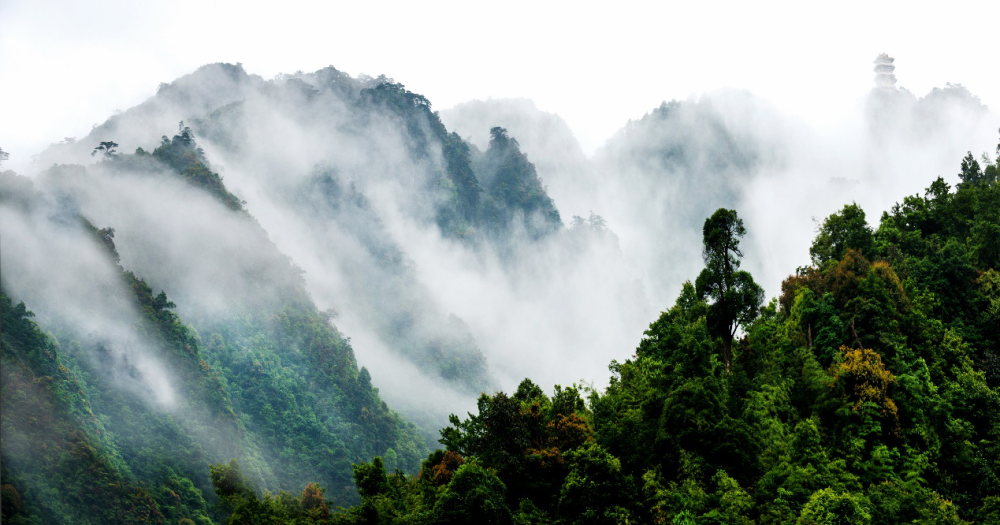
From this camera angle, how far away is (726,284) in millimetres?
31281

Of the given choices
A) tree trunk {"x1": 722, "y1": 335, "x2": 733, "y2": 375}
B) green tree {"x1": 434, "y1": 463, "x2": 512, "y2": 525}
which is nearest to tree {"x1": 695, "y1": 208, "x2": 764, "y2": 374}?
tree trunk {"x1": 722, "y1": 335, "x2": 733, "y2": 375}

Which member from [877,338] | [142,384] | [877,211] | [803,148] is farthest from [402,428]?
[803,148]

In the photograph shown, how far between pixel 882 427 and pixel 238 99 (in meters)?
141

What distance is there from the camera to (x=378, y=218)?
13850 centimetres

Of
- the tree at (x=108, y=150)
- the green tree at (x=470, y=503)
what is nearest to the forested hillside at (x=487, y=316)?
the green tree at (x=470, y=503)

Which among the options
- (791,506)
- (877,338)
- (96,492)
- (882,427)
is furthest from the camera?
(96,492)

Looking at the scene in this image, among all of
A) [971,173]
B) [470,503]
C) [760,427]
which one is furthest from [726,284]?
[971,173]

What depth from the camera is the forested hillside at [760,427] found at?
80.1 feet

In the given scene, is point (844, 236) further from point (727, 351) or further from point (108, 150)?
point (108, 150)

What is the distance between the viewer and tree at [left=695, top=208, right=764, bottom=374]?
3078 cm

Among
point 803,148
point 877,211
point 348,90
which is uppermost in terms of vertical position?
point 348,90

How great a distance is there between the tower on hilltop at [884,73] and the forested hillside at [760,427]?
386 feet

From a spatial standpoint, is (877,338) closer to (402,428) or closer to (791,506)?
(791,506)

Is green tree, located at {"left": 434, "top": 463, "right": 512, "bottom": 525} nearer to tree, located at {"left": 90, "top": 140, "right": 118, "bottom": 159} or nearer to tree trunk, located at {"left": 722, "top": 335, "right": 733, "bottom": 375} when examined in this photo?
tree trunk, located at {"left": 722, "top": 335, "right": 733, "bottom": 375}
